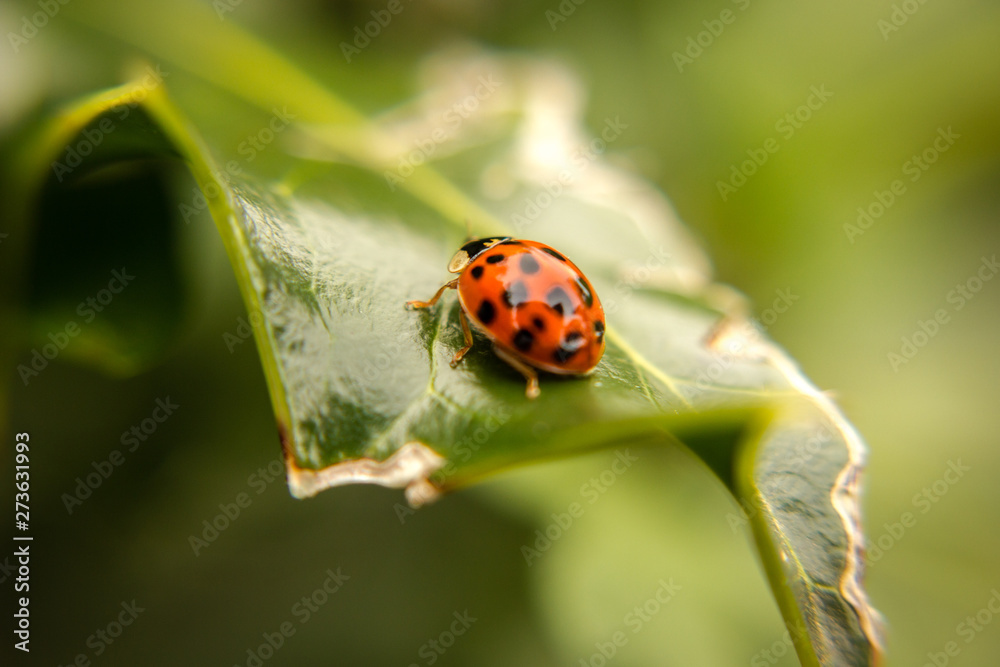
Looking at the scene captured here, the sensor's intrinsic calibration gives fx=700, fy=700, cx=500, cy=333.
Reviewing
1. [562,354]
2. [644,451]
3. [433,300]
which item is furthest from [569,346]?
[644,451]

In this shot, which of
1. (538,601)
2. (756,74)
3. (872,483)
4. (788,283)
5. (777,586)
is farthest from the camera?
(756,74)

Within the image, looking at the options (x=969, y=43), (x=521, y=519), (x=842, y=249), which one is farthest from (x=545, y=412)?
(x=969, y=43)

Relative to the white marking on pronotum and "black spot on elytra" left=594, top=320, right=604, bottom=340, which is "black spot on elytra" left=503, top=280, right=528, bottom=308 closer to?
"black spot on elytra" left=594, top=320, right=604, bottom=340

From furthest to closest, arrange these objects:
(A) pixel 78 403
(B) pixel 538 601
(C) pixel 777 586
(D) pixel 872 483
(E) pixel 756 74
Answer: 1. (E) pixel 756 74
2. (D) pixel 872 483
3. (B) pixel 538 601
4. (A) pixel 78 403
5. (C) pixel 777 586

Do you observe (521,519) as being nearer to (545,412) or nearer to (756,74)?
(545,412)

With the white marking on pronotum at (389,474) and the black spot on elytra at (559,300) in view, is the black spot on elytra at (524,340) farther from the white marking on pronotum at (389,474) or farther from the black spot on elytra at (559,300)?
the white marking on pronotum at (389,474)

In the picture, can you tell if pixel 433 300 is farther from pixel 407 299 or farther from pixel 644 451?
pixel 644 451

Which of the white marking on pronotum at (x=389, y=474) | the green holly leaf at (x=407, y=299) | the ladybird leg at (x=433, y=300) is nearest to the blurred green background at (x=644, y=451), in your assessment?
the green holly leaf at (x=407, y=299)
